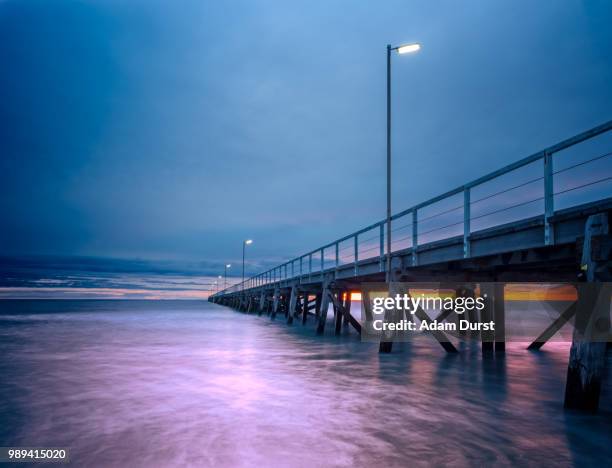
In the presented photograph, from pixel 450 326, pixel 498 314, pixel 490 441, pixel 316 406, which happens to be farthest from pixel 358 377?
pixel 450 326

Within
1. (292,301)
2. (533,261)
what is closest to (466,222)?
(533,261)

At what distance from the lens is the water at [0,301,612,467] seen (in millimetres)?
5199

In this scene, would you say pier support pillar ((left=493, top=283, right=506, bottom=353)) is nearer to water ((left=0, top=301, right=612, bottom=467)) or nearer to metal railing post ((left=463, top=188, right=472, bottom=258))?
water ((left=0, top=301, right=612, bottom=467))

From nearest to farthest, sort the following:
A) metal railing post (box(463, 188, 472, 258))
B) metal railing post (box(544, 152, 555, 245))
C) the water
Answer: the water, metal railing post (box(544, 152, 555, 245)), metal railing post (box(463, 188, 472, 258))

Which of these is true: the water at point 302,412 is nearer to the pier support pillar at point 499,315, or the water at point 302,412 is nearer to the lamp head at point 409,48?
the pier support pillar at point 499,315

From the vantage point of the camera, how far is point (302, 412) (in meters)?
7.08

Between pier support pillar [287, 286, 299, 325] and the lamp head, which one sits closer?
the lamp head

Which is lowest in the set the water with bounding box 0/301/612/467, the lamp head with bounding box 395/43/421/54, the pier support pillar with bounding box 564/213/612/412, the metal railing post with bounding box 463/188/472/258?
the water with bounding box 0/301/612/467

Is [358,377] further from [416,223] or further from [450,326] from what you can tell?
[450,326]

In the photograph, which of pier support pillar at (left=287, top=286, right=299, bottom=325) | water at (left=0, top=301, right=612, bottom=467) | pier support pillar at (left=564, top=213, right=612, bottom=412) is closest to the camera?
water at (left=0, top=301, right=612, bottom=467)

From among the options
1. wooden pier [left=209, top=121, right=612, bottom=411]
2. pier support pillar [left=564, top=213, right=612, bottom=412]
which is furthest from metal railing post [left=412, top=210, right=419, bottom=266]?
pier support pillar [left=564, top=213, right=612, bottom=412]

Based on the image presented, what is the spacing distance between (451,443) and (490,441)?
50 cm

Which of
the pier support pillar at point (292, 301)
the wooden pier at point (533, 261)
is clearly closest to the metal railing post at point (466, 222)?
the wooden pier at point (533, 261)

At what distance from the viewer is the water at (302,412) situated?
5.20m
